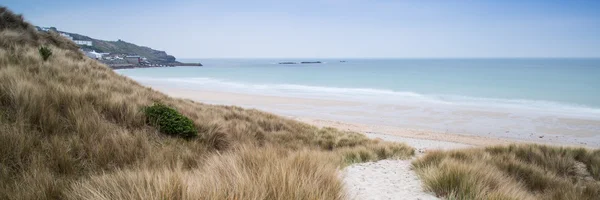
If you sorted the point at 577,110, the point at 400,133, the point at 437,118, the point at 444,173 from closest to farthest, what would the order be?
1. the point at 444,173
2. the point at 400,133
3. the point at 437,118
4. the point at 577,110

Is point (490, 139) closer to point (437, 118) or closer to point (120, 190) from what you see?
point (437, 118)

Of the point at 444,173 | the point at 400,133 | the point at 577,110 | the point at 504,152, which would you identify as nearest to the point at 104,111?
the point at 444,173

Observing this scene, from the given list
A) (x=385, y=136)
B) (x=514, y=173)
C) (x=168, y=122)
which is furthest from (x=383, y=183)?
(x=385, y=136)

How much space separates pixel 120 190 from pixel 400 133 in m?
19.1

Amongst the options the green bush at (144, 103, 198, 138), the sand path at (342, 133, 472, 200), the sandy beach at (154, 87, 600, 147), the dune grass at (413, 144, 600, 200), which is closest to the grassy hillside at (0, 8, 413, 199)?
the green bush at (144, 103, 198, 138)

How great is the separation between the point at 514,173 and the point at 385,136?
465 inches

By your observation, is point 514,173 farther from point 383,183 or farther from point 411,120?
point 411,120

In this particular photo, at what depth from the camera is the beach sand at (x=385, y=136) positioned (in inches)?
173

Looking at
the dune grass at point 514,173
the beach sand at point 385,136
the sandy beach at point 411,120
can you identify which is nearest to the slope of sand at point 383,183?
the beach sand at point 385,136

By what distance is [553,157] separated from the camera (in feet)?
28.1

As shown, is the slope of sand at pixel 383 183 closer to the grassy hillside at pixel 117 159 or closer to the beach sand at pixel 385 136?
the beach sand at pixel 385 136

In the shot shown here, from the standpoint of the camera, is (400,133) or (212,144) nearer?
(212,144)

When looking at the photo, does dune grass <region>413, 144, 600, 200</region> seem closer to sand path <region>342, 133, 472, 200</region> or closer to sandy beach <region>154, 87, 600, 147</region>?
sand path <region>342, 133, 472, 200</region>

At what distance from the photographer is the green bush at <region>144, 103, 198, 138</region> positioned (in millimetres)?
6441
